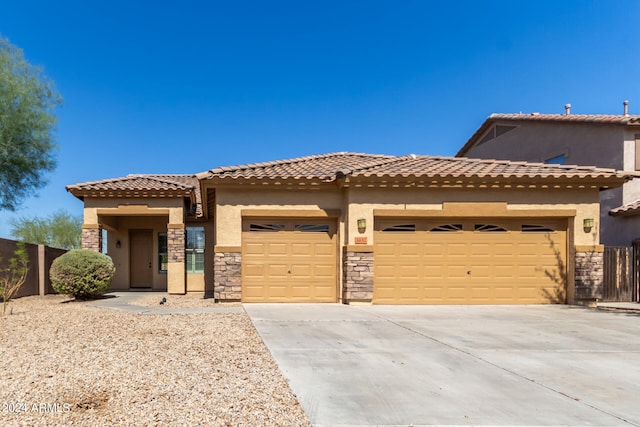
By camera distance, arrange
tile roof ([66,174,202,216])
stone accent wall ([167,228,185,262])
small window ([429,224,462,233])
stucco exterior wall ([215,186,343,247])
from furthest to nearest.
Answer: stone accent wall ([167,228,185,262]) → tile roof ([66,174,202,216]) → small window ([429,224,462,233]) → stucco exterior wall ([215,186,343,247])

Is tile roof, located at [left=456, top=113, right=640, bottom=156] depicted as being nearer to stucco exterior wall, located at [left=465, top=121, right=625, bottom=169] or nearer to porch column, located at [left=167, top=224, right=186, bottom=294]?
stucco exterior wall, located at [left=465, top=121, right=625, bottom=169]

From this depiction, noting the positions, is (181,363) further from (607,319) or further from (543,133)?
(543,133)

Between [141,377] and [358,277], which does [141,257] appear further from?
[141,377]

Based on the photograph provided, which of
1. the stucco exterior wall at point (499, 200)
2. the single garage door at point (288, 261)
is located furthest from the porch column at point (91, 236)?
the stucco exterior wall at point (499, 200)

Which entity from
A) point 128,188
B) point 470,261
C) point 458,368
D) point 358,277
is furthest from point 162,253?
point 458,368

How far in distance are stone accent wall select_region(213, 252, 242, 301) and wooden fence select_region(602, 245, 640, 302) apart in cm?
1152

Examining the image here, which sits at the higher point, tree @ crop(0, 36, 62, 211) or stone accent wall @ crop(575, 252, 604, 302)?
tree @ crop(0, 36, 62, 211)

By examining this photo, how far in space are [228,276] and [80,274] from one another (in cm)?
459

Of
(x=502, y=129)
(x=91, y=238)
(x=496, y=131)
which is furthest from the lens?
(x=496, y=131)

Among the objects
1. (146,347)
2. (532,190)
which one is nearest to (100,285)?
(146,347)

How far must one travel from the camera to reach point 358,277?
39.5ft

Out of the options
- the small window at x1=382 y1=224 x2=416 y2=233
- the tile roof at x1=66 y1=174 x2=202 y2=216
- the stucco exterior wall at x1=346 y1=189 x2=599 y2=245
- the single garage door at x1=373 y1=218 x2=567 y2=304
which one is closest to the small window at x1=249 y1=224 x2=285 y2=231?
the stucco exterior wall at x1=346 y1=189 x2=599 y2=245

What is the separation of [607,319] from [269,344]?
8.22 meters

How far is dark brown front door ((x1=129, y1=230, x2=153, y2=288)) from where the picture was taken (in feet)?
59.6
